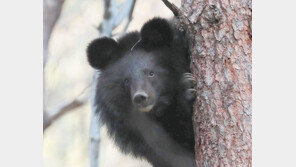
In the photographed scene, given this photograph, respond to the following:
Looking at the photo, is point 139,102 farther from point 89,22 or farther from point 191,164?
point 89,22

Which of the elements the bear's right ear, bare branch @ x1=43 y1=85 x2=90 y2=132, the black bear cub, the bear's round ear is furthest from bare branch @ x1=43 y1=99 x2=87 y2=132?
the bear's round ear

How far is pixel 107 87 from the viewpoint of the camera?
177 inches

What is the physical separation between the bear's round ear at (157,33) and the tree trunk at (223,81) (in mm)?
528

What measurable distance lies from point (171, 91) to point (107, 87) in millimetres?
665

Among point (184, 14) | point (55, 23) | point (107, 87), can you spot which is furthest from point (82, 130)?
point (184, 14)

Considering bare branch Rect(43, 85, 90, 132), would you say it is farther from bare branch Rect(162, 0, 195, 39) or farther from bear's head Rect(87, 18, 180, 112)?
bare branch Rect(162, 0, 195, 39)

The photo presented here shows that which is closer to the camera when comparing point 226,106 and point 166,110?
point 226,106

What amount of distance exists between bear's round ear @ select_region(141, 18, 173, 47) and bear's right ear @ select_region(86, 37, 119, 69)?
12.8 inches

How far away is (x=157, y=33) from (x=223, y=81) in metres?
1.03

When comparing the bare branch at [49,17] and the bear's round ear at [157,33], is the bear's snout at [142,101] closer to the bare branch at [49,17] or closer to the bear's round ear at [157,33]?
the bear's round ear at [157,33]

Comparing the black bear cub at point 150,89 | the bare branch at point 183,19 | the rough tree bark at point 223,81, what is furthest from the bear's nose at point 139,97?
the bare branch at point 183,19

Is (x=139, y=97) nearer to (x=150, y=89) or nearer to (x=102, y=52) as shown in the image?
(x=150, y=89)

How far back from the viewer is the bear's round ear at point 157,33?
4.29 metres

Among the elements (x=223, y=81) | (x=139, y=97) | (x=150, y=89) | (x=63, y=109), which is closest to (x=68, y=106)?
(x=63, y=109)
